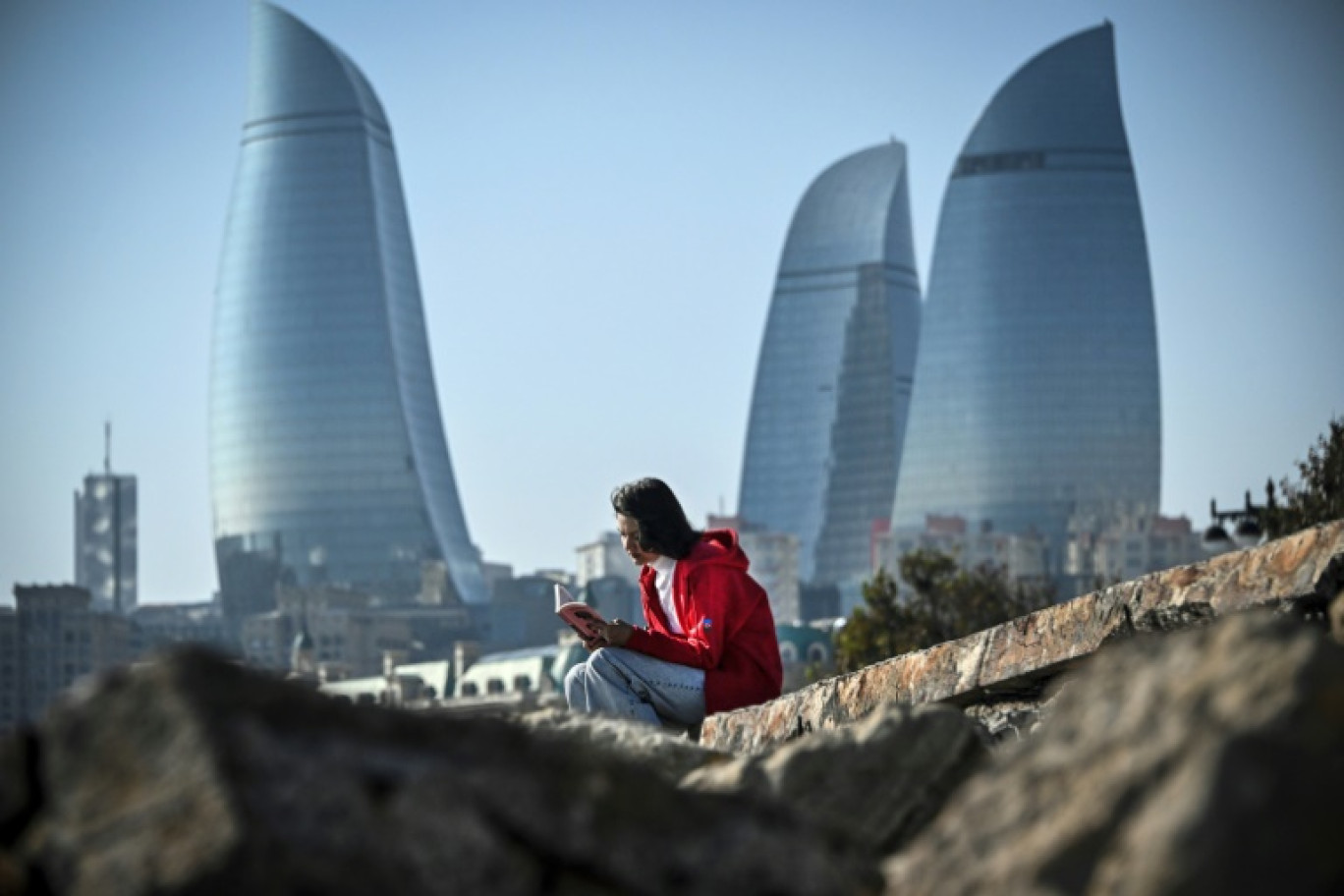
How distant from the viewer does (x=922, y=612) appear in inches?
1704

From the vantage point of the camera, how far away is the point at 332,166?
162375mm

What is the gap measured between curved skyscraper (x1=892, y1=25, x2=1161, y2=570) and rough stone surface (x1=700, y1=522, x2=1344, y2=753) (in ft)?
513

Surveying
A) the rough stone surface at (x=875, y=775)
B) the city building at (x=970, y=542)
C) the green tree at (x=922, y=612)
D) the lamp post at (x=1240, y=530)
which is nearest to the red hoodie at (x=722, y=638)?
the rough stone surface at (x=875, y=775)

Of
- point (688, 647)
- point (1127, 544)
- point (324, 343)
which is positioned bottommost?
point (688, 647)

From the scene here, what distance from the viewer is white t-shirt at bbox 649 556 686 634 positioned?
8070mm

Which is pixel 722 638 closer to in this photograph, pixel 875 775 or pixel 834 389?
pixel 875 775

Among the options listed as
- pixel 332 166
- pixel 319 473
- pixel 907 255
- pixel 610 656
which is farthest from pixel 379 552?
pixel 610 656

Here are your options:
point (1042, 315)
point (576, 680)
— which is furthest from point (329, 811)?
point (1042, 315)

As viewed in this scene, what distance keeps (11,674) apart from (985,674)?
145 meters

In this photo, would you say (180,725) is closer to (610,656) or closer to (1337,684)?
(1337,684)

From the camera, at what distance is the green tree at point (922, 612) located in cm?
4181

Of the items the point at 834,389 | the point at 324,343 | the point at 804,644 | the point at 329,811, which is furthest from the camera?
the point at 834,389

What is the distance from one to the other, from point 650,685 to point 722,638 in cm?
24

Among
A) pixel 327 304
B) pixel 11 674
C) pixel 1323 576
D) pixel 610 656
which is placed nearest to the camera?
pixel 1323 576
